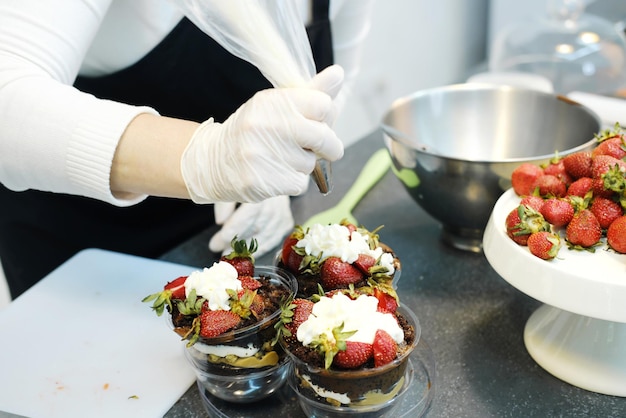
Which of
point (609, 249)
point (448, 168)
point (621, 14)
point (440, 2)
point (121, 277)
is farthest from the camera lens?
point (440, 2)

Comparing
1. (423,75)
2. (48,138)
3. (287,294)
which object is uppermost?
(48,138)

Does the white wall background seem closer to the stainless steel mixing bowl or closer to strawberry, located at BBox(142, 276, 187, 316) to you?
the stainless steel mixing bowl

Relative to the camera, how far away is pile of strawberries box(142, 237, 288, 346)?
2.41ft

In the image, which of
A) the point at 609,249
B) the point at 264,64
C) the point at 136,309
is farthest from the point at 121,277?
the point at 609,249

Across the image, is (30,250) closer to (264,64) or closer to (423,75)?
(264,64)

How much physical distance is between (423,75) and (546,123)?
157 centimetres

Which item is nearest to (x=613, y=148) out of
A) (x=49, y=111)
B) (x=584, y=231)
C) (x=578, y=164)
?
(x=578, y=164)

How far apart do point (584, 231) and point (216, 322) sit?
440mm

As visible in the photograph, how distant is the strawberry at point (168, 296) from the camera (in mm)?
762

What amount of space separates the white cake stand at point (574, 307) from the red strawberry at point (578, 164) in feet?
0.30

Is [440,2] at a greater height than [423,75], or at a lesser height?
greater

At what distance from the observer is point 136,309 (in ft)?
3.34

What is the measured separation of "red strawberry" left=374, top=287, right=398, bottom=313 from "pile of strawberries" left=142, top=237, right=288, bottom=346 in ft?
0.39

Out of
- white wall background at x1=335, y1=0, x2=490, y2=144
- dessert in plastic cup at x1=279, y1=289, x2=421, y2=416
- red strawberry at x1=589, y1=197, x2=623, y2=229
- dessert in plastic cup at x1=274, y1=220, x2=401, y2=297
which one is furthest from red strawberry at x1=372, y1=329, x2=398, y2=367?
white wall background at x1=335, y1=0, x2=490, y2=144
